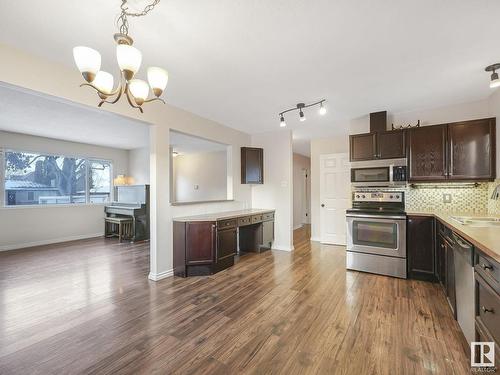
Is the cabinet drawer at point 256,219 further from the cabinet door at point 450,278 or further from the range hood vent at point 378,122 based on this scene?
the cabinet door at point 450,278

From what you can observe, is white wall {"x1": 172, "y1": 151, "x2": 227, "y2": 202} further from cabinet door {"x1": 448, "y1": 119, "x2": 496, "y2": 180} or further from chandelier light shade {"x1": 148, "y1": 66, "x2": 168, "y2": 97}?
chandelier light shade {"x1": 148, "y1": 66, "x2": 168, "y2": 97}

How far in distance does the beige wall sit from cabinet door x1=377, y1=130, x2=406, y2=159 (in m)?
2.63

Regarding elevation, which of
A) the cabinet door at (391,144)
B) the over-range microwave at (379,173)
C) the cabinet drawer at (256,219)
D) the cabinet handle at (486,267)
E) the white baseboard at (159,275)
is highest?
the cabinet door at (391,144)

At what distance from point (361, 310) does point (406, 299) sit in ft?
2.14

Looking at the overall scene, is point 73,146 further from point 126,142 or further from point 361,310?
point 361,310

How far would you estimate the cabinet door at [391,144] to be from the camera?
3.59 meters

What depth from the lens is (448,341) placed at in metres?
1.94

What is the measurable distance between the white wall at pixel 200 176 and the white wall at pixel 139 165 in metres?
1.09

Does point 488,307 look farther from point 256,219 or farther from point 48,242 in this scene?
point 48,242

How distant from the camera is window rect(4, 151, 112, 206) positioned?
5248 mm

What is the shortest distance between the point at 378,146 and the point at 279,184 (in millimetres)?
1987

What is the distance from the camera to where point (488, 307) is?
4.82ft

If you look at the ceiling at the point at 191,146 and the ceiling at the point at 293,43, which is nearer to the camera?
the ceiling at the point at 293,43

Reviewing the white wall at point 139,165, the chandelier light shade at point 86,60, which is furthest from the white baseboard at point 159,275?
the white wall at point 139,165
